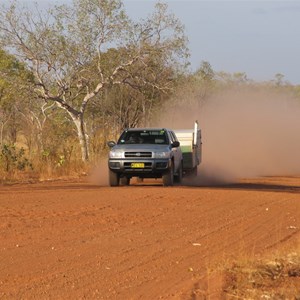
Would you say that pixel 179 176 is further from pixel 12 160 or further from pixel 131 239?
pixel 131 239

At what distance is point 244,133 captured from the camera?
41.6 meters

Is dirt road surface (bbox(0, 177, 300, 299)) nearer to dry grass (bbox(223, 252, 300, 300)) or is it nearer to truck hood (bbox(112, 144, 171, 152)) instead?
dry grass (bbox(223, 252, 300, 300))

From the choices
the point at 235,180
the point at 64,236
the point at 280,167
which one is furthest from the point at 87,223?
the point at 280,167

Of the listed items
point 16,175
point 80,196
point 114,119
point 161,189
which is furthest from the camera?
point 114,119

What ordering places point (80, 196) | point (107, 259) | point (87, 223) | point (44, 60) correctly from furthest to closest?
1. point (44, 60)
2. point (80, 196)
3. point (87, 223)
4. point (107, 259)

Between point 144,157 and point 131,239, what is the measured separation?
1029cm

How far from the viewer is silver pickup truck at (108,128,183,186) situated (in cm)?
2212

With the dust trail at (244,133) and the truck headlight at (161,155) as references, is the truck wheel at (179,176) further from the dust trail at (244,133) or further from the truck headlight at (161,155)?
the dust trail at (244,133)

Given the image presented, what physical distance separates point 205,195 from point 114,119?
18.5 metres

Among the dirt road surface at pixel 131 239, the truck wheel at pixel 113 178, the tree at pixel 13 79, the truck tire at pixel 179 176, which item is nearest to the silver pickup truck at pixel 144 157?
the truck wheel at pixel 113 178

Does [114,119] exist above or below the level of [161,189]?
above

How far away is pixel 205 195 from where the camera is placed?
1948 cm

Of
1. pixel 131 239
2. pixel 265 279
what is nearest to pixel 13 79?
pixel 131 239

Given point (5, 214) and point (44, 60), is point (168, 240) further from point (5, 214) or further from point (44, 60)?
point (44, 60)
